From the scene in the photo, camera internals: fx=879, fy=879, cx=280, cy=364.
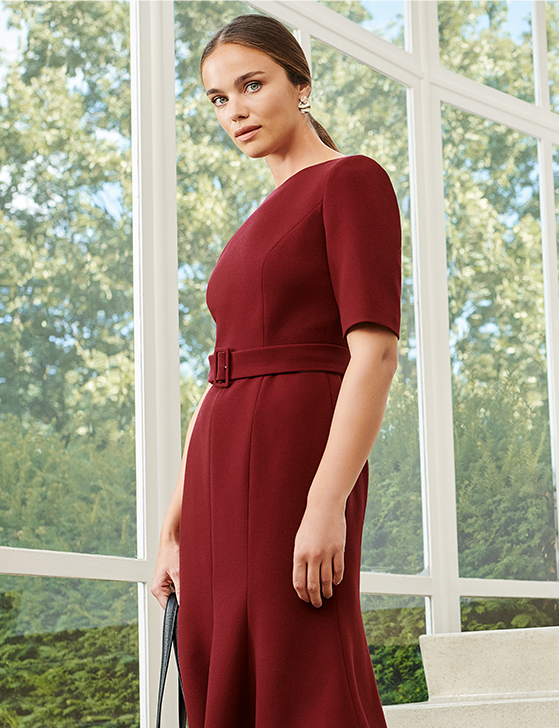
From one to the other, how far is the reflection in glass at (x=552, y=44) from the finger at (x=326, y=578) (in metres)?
4.17

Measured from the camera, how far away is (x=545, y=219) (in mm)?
4512

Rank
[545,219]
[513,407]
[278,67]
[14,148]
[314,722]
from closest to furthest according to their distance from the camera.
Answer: [314,722] < [278,67] < [14,148] < [513,407] < [545,219]

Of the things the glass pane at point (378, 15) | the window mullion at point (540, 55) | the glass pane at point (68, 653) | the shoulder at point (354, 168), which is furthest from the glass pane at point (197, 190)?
the window mullion at point (540, 55)

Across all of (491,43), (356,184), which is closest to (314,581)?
(356,184)

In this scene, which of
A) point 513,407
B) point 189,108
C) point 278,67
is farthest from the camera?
point 513,407

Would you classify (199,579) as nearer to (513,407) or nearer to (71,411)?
(71,411)

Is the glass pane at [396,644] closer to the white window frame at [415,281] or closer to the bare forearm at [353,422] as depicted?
the white window frame at [415,281]

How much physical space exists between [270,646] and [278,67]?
32.8 inches

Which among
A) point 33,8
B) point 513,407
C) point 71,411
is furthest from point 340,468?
point 513,407

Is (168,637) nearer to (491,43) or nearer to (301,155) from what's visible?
(301,155)

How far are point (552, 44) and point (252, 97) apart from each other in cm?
389

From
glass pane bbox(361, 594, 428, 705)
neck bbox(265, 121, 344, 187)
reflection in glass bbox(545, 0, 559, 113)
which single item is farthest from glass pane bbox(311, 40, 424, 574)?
neck bbox(265, 121, 344, 187)

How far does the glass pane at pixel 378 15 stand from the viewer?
12.4ft

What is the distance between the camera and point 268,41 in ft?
4.35
